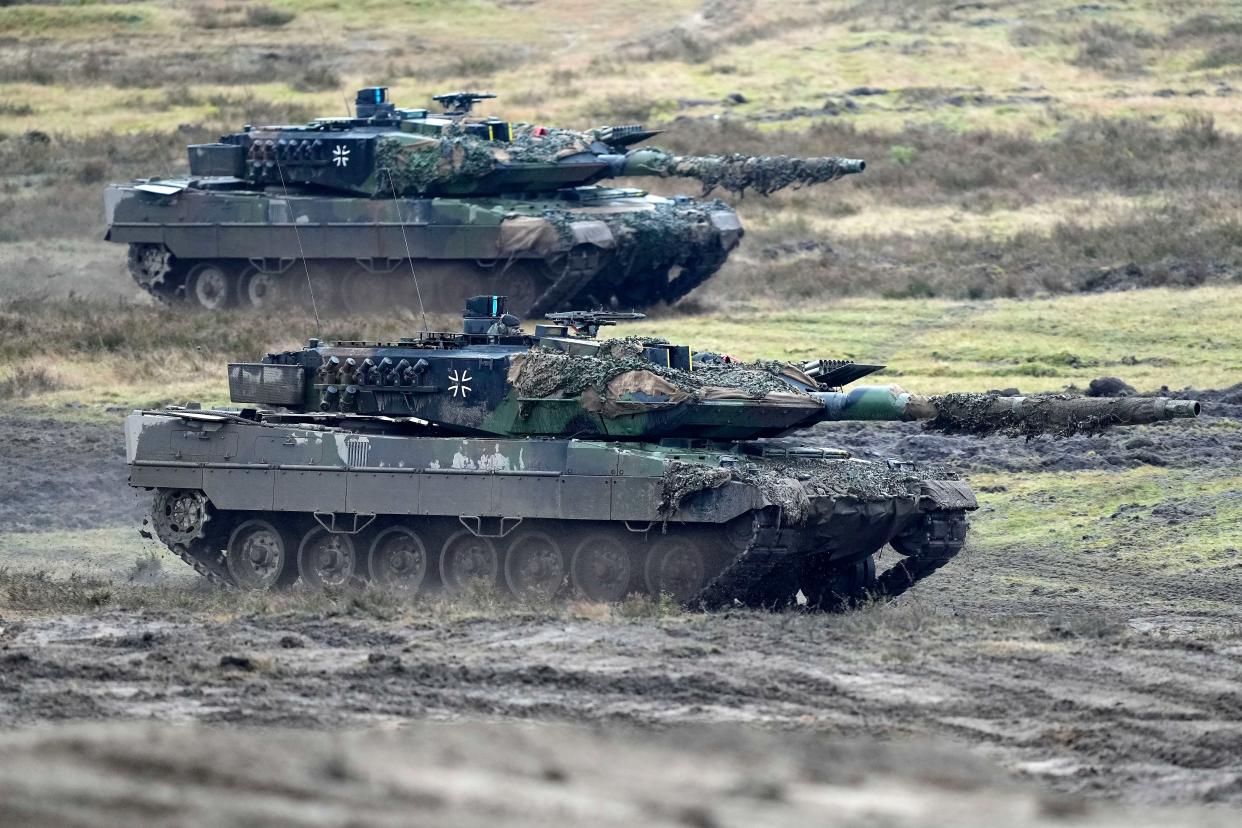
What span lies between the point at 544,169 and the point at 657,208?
1.92 m

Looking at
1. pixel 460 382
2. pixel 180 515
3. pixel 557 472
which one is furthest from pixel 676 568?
pixel 180 515

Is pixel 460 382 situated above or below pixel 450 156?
below

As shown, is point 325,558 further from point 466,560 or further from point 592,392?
point 592,392

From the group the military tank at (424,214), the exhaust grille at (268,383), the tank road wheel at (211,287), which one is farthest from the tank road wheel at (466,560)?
the tank road wheel at (211,287)

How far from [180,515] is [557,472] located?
3592 mm

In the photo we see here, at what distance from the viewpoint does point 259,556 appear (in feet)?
61.8

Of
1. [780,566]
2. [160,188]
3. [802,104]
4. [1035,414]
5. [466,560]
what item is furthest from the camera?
[802,104]

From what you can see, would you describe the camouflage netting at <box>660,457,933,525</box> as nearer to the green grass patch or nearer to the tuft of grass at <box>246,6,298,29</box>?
the green grass patch

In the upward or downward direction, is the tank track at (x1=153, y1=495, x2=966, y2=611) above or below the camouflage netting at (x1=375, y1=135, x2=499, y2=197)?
below

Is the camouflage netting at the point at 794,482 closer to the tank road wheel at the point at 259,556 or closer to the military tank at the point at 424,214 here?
the tank road wheel at the point at 259,556

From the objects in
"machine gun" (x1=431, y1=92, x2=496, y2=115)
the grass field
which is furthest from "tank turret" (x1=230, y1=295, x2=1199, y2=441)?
the grass field

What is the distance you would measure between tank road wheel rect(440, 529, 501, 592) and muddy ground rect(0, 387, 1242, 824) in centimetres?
129

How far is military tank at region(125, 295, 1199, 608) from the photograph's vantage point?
16766 millimetres

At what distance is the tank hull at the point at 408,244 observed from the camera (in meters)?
30.3
